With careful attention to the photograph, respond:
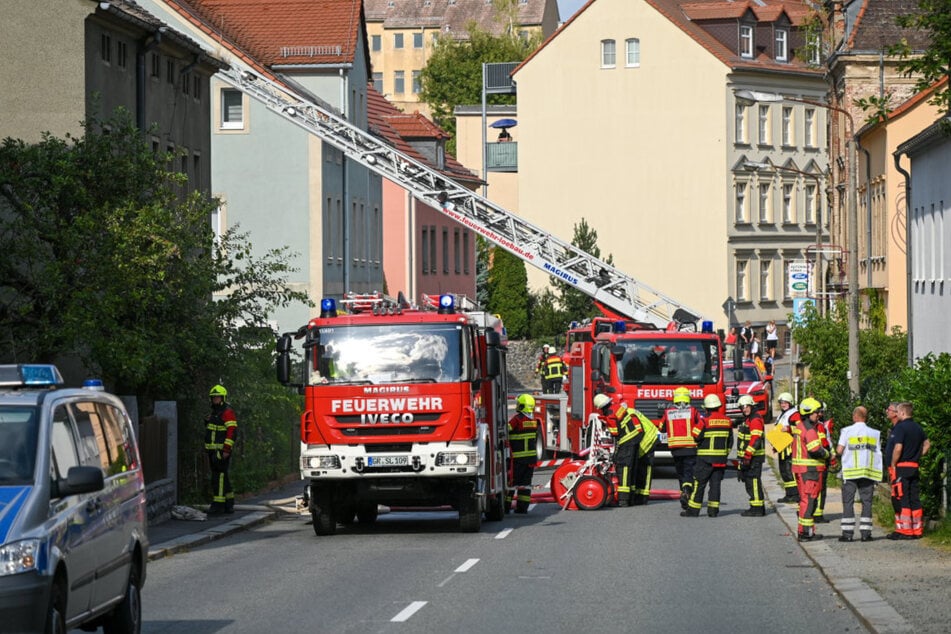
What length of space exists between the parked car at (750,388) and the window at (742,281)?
28.3m

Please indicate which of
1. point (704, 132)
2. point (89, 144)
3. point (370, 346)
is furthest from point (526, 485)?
point (704, 132)

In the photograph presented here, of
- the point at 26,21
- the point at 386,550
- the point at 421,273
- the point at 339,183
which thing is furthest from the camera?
the point at 421,273

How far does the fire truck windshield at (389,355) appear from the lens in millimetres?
21078

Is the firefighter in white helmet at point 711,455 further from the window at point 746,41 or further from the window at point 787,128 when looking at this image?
the window at point 787,128

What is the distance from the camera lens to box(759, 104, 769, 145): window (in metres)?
77.6

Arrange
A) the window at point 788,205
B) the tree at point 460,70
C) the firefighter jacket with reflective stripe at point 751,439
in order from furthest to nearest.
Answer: the tree at point 460,70
the window at point 788,205
the firefighter jacket with reflective stripe at point 751,439

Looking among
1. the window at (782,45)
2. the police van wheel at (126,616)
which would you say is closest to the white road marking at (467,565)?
the police van wheel at (126,616)

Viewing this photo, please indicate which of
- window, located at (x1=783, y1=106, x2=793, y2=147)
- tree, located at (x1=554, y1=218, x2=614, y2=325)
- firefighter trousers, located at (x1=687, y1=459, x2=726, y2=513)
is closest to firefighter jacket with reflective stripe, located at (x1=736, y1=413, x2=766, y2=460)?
firefighter trousers, located at (x1=687, y1=459, x2=726, y2=513)

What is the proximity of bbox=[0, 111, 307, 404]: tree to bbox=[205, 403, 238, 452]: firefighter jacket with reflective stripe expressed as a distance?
0.75 meters

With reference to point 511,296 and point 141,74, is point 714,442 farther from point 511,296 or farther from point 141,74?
point 511,296

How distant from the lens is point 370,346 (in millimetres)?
21250

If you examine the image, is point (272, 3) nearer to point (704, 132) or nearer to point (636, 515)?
point (704, 132)

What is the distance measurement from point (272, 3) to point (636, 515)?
38576mm

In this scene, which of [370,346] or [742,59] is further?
[742,59]
